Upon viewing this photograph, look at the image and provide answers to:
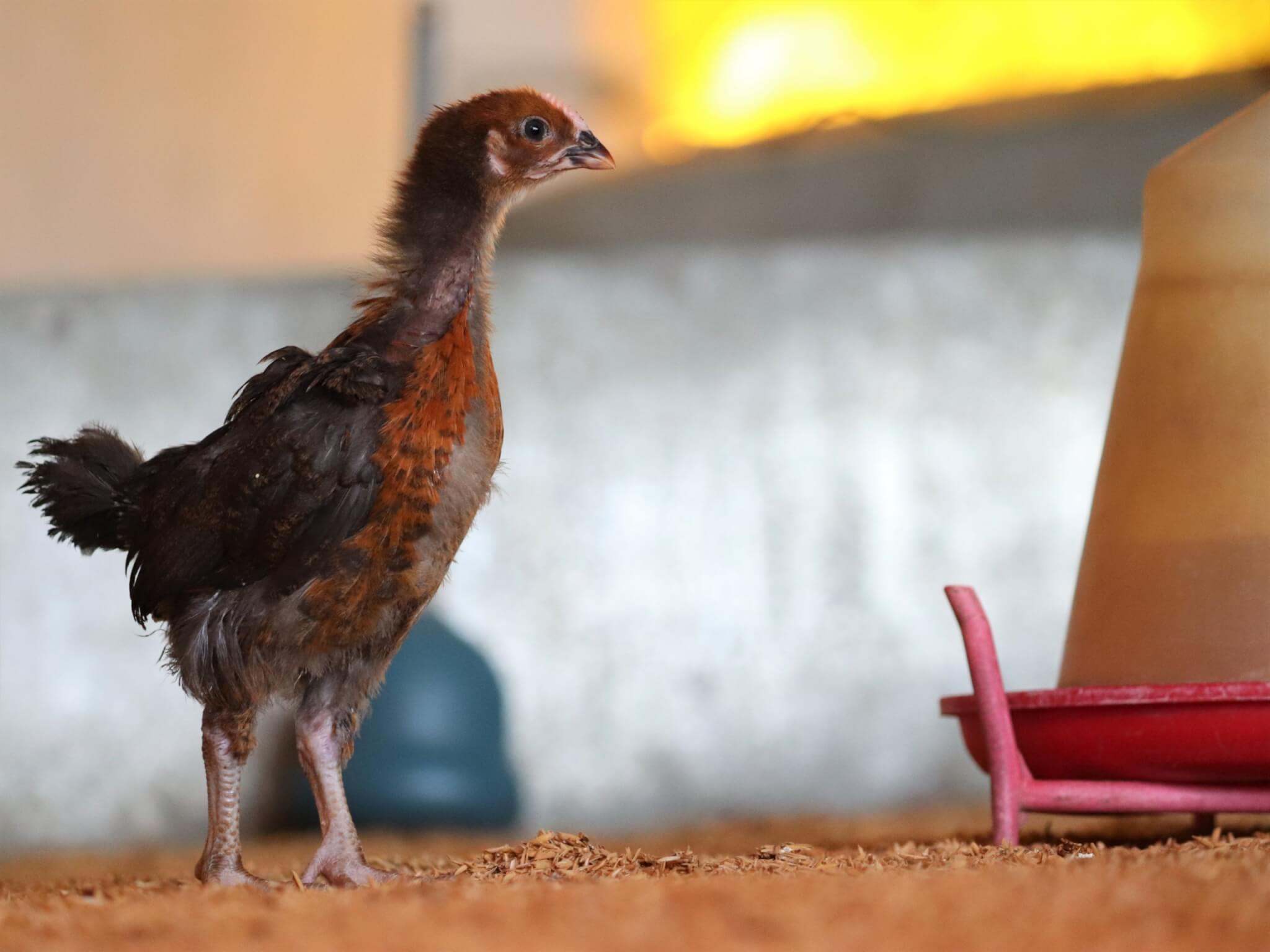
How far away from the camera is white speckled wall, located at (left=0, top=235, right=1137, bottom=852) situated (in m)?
3.36

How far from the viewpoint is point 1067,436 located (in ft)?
11.2

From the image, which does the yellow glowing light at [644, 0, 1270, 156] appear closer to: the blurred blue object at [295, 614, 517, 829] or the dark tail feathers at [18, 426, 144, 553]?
the blurred blue object at [295, 614, 517, 829]

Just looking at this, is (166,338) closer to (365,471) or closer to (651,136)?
(651,136)

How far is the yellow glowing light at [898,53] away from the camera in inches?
142

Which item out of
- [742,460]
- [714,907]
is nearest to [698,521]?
[742,460]

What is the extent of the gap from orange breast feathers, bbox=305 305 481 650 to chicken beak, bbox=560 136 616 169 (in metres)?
0.29

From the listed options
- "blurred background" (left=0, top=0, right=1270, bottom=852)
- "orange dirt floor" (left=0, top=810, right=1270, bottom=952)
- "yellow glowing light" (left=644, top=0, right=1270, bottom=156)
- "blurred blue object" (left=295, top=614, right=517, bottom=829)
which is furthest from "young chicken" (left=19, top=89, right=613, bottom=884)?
"yellow glowing light" (left=644, top=0, right=1270, bottom=156)

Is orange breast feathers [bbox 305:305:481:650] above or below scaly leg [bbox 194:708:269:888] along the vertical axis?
above

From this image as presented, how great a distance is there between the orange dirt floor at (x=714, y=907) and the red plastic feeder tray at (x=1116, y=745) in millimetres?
94

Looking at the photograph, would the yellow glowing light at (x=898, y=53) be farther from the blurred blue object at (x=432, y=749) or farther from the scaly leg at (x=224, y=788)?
the scaly leg at (x=224, y=788)

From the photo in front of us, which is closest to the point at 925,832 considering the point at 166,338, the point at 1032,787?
the point at 1032,787

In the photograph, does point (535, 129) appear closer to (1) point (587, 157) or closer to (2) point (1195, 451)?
(1) point (587, 157)

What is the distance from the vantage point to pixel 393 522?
59.4 inches

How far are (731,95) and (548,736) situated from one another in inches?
81.0
